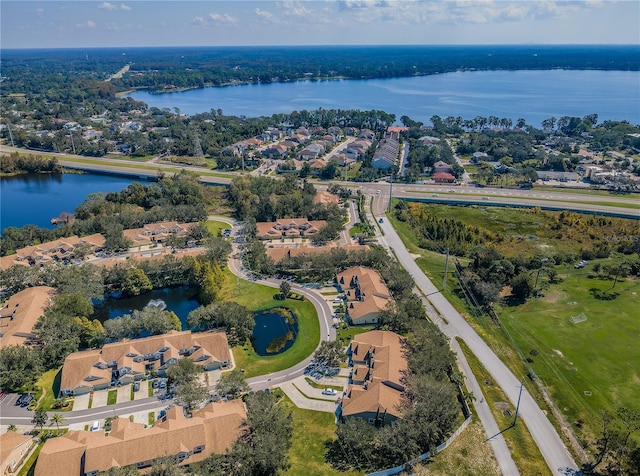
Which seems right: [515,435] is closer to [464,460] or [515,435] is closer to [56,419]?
[464,460]

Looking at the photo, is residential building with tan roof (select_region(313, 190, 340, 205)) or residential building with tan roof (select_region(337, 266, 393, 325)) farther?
residential building with tan roof (select_region(313, 190, 340, 205))

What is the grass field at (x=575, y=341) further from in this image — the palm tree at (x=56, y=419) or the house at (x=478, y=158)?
the house at (x=478, y=158)

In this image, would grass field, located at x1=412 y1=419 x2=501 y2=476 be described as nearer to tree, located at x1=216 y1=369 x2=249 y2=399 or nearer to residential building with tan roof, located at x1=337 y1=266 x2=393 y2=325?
tree, located at x1=216 y1=369 x2=249 y2=399

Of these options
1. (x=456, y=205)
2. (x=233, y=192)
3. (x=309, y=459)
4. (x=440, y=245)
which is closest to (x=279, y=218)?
(x=233, y=192)

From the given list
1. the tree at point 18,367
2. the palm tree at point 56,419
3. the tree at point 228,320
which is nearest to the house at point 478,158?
the tree at point 228,320

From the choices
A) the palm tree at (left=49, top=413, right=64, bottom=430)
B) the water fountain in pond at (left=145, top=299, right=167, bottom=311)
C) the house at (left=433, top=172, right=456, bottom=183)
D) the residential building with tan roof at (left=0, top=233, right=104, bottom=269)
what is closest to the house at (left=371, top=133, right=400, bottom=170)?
the house at (left=433, top=172, right=456, bottom=183)

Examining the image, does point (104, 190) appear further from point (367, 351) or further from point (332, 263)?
point (367, 351)
